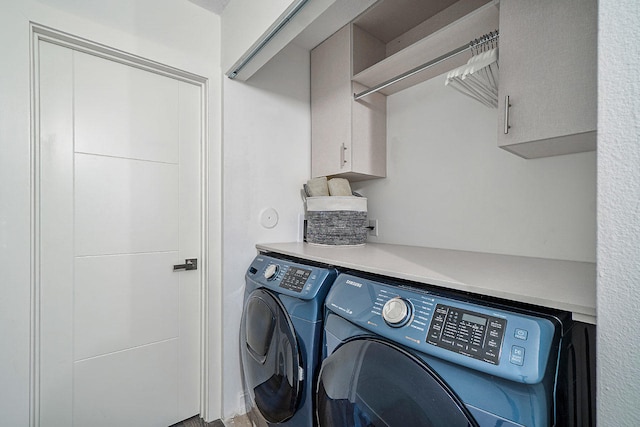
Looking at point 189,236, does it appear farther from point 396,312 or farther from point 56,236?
point 396,312

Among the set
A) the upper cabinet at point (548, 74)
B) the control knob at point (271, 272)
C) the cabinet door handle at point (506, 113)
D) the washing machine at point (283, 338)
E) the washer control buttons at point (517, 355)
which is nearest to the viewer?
the washer control buttons at point (517, 355)

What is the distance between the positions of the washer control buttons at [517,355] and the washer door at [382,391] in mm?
169

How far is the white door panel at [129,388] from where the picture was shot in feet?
4.54

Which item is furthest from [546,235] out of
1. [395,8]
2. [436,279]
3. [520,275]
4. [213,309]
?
[213,309]

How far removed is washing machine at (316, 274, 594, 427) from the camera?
0.58 metres

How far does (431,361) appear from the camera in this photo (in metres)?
0.71

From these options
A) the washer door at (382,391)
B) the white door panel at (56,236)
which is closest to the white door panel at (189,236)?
the white door panel at (56,236)

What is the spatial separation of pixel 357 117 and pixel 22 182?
5.48 feet

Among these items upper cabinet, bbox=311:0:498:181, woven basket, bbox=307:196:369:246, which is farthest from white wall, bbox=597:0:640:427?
woven basket, bbox=307:196:369:246

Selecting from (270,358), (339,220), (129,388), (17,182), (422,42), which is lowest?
(129,388)

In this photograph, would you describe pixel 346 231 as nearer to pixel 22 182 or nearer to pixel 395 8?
pixel 395 8

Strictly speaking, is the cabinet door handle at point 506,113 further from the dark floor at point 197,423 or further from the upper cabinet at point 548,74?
the dark floor at point 197,423

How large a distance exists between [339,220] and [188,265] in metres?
0.95

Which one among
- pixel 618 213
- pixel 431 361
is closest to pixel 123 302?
pixel 431 361
